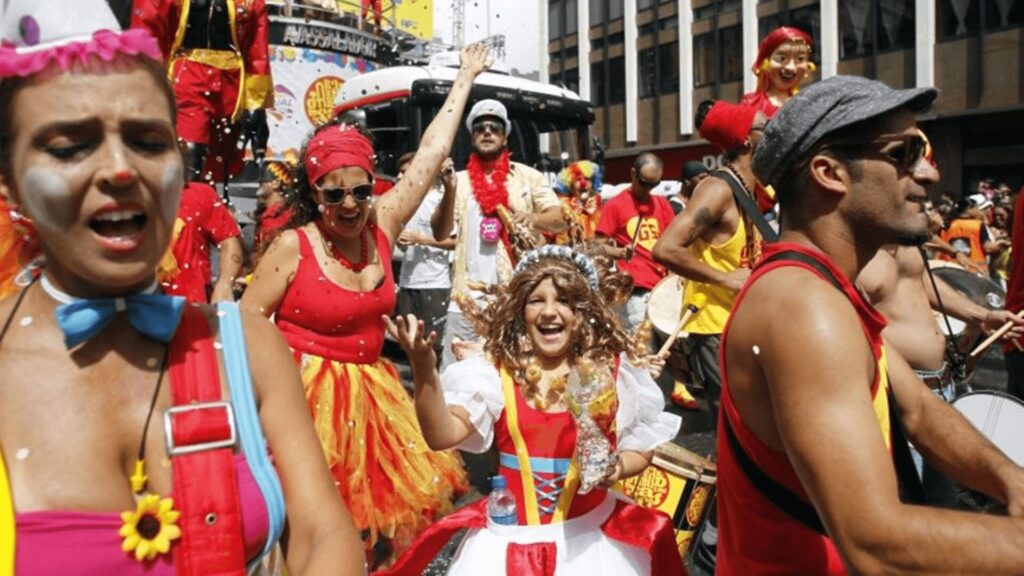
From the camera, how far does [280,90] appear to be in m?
16.4

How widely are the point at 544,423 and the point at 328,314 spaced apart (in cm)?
108

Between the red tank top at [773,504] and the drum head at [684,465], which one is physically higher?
the red tank top at [773,504]

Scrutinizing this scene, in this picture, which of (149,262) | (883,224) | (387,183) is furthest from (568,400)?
(387,183)

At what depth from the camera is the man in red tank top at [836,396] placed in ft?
5.60

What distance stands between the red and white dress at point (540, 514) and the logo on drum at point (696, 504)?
281 millimetres

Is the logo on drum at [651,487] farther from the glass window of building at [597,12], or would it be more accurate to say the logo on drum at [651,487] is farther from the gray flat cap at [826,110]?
the glass window of building at [597,12]

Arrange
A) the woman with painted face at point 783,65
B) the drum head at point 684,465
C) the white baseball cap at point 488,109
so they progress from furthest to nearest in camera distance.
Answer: the white baseball cap at point 488,109 < the woman with painted face at point 783,65 < the drum head at point 684,465

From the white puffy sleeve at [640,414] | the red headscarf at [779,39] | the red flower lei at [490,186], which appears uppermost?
the red headscarf at [779,39]

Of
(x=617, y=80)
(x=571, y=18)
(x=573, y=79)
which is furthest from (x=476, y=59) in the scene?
(x=571, y=18)

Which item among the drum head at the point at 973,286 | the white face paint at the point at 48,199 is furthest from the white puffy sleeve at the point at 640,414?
the drum head at the point at 973,286

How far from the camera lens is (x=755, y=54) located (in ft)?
108

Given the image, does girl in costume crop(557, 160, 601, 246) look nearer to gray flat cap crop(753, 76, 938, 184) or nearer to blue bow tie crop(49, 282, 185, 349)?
gray flat cap crop(753, 76, 938, 184)

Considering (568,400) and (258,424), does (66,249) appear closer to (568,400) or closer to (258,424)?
(258,424)

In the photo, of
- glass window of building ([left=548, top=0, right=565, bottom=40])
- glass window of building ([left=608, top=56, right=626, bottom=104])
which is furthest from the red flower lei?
glass window of building ([left=548, top=0, right=565, bottom=40])
